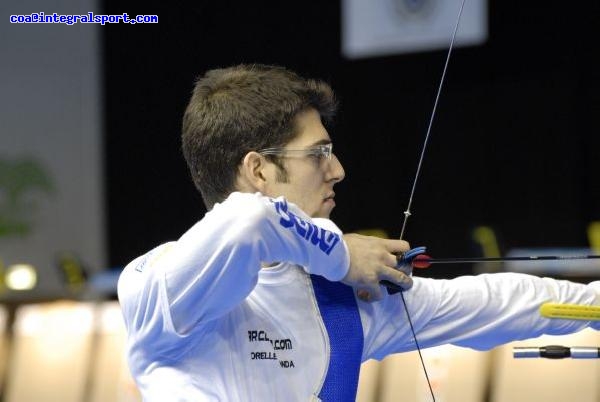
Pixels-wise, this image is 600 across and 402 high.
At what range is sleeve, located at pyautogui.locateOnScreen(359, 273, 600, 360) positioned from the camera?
66.7 inches

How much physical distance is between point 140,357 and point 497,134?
7526 mm

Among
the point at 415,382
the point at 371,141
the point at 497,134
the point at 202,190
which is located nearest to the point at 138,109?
the point at 371,141

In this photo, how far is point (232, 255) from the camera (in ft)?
4.52

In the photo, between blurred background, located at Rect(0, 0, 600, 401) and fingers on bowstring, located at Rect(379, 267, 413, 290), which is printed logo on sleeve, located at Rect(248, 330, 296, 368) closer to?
fingers on bowstring, located at Rect(379, 267, 413, 290)

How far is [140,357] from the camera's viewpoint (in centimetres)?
156

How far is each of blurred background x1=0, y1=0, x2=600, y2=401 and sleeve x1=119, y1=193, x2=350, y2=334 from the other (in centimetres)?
610

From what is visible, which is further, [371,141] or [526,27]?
[371,141]

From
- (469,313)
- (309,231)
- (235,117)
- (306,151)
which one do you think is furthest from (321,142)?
(469,313)

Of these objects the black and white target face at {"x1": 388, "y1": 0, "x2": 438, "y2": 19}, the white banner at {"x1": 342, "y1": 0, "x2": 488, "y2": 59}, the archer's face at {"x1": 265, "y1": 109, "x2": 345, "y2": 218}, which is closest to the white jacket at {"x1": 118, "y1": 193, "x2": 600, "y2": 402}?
the archer's face at {"x1": 265, "y1": 109, "x2": 345, "y2": 218}

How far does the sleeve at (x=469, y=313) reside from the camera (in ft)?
5.56

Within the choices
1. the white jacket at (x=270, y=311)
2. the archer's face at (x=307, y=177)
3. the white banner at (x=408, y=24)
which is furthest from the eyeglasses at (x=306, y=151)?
the white banner at (x=408, y=24)

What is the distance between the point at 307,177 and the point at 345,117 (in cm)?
736

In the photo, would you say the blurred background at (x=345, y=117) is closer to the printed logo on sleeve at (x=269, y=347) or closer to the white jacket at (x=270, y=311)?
the white jacket at (x=270, y=311)

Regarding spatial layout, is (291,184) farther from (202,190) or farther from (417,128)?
Answer: (417,128)
